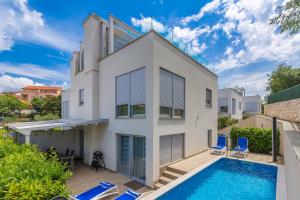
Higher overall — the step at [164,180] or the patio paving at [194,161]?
the patio paving at [194,161]

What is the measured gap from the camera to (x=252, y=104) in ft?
147

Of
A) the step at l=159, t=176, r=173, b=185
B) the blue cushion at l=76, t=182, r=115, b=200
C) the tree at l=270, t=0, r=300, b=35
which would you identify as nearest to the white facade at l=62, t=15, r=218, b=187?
the step at l=159, t=176, r=173, b=185

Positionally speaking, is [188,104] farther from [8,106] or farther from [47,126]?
[8,106]

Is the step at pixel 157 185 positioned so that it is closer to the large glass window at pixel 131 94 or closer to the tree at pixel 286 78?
the large glass window at pixel 131 94

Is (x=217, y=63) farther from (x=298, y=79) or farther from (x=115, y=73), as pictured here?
(x=298, y=79)

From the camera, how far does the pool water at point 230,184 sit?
7398 mm

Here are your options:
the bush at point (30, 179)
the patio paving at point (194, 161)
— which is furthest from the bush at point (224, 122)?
the bush at point (30, 179)

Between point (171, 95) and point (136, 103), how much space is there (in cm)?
241

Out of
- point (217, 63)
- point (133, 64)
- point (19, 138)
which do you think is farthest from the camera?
point (217, 63)

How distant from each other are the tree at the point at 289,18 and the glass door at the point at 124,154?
10014mm

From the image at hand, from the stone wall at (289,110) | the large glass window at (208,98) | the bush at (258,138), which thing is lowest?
the bush at (258,138)

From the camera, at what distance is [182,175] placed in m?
9.38

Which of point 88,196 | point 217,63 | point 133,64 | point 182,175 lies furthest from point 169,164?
point 217,63

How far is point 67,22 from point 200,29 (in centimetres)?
1118
